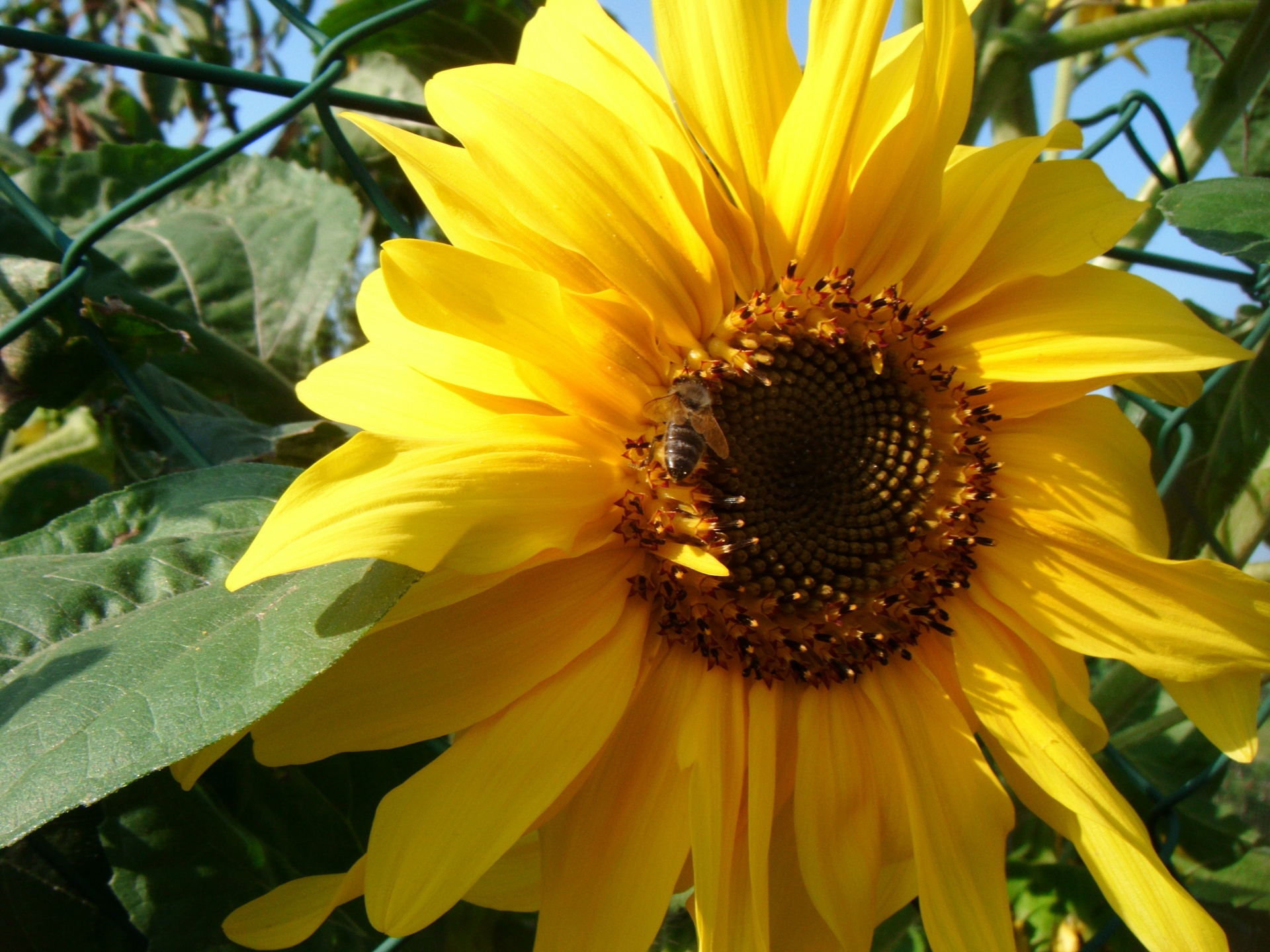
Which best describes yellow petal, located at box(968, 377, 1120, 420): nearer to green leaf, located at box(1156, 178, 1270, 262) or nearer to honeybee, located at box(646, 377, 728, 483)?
green leaf, located at box(1156, 178, 1270, 262)

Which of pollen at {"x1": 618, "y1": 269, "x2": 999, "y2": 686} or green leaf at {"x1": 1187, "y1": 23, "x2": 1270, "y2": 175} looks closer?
pollen at {"x1": 618, "y1": 269, "x2": 999, "y2": 686}

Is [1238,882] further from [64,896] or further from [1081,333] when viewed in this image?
[64,896]

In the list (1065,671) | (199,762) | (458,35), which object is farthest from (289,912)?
(458,35)

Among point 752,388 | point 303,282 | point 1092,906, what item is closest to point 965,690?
point 752,388

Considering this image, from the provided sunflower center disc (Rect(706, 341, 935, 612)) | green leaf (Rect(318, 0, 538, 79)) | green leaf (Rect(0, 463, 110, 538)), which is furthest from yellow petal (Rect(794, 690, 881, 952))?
green leaf (Rect(318, 0, 538, 79))

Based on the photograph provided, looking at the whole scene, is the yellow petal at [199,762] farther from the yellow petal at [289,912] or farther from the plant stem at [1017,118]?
the plant stem at [1017,118]

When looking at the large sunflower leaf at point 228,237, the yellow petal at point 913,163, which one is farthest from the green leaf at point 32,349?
the yellow petal at point 913,163

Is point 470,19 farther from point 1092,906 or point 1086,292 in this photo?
point 1092,906
